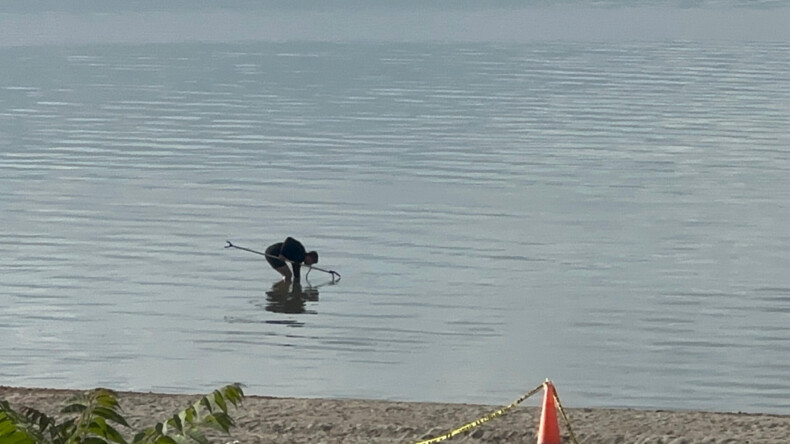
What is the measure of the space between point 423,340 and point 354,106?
31270 mm

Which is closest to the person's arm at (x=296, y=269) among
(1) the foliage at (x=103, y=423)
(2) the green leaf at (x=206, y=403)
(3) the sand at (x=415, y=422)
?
(3) the sand at (x=415, y=422)

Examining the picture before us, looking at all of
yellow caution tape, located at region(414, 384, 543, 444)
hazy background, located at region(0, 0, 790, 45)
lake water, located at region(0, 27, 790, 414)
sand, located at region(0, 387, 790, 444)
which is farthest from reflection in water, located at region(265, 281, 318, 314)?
hazy background, located at region(0, 0, 790, 45)

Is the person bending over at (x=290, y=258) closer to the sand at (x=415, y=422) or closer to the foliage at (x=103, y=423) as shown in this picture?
the sand at (x=415, y=422)

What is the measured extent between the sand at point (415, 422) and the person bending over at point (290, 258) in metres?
8.15

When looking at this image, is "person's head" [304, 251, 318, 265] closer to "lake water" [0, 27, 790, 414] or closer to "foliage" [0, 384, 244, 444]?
"lake water" [0, 27, 790, 414]

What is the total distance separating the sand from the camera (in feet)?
31.8

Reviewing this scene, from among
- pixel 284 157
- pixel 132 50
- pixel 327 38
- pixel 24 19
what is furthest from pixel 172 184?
pixel 24 19

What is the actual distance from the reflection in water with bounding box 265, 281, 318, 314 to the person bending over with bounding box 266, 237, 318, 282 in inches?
5.0

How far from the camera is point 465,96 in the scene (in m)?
50.3

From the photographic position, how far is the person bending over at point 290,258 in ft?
63.3

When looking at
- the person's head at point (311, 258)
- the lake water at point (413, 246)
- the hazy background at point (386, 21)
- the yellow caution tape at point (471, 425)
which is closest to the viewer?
the yellow caution tape at point (471, 425)

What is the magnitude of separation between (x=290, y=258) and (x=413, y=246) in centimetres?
277

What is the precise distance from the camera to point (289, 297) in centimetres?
1847

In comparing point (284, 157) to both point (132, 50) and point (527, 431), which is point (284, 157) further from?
point (132, 50)
